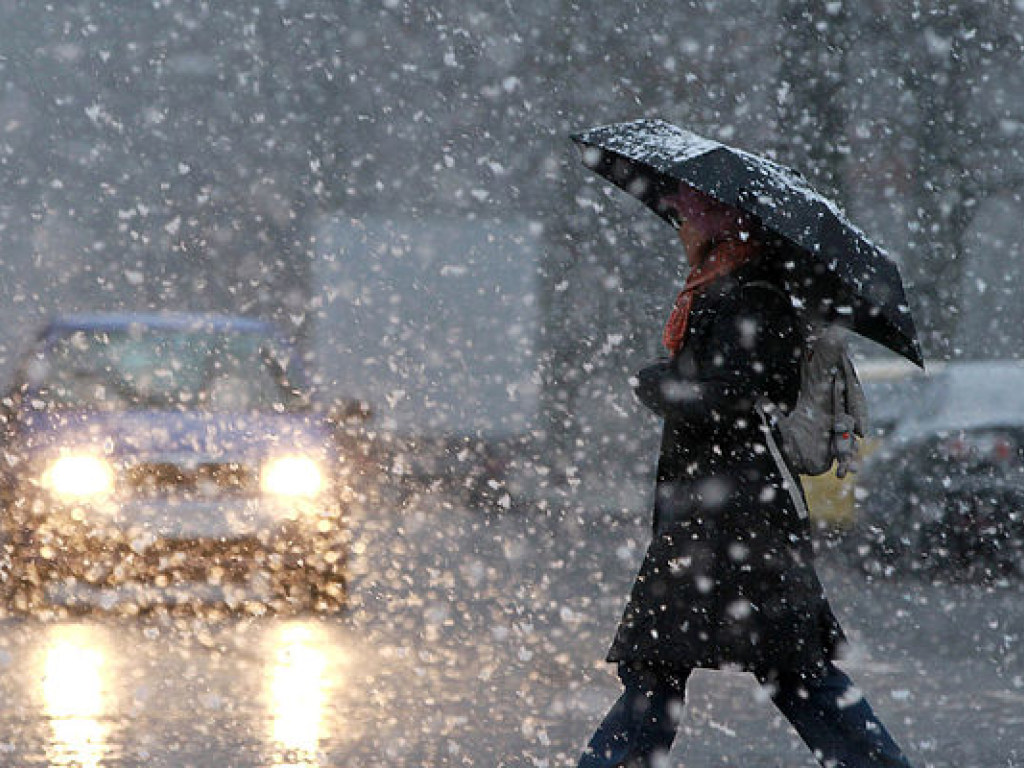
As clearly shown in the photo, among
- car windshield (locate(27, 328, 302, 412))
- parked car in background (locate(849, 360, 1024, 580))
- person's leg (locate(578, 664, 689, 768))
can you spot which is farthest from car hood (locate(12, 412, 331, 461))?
person's leg (locate(578, 664, 689, 768))

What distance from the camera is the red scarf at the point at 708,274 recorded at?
438 cm

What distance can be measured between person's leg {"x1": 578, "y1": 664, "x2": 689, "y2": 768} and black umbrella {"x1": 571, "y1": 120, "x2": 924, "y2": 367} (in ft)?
2.99

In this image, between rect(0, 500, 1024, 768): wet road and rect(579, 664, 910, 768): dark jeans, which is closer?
rect(579, 664, 910, 768): dark jeans

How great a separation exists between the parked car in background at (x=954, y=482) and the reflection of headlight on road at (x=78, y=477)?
5.31 meters

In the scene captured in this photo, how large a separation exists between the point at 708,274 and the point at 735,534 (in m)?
0.59

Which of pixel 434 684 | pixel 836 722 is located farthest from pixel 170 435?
pixel 836 722

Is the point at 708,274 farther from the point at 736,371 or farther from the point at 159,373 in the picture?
the point at 159,373

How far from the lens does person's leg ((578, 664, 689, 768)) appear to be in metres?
4.36

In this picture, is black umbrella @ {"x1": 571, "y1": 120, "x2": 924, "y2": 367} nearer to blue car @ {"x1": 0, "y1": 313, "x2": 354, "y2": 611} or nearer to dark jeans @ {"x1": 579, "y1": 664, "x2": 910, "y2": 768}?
dark jeans @ {"x1": 579, "y1": 664, "x2": 910, "y2": 768}

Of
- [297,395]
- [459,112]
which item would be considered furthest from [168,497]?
[459,112]

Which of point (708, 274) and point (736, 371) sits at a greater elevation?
point (708, 274)

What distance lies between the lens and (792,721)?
14.5 ft

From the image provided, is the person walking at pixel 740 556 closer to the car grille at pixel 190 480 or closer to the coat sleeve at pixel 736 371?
the coat sleeve at pixel 736 371

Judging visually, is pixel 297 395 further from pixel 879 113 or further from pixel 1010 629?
pixel 879 113
